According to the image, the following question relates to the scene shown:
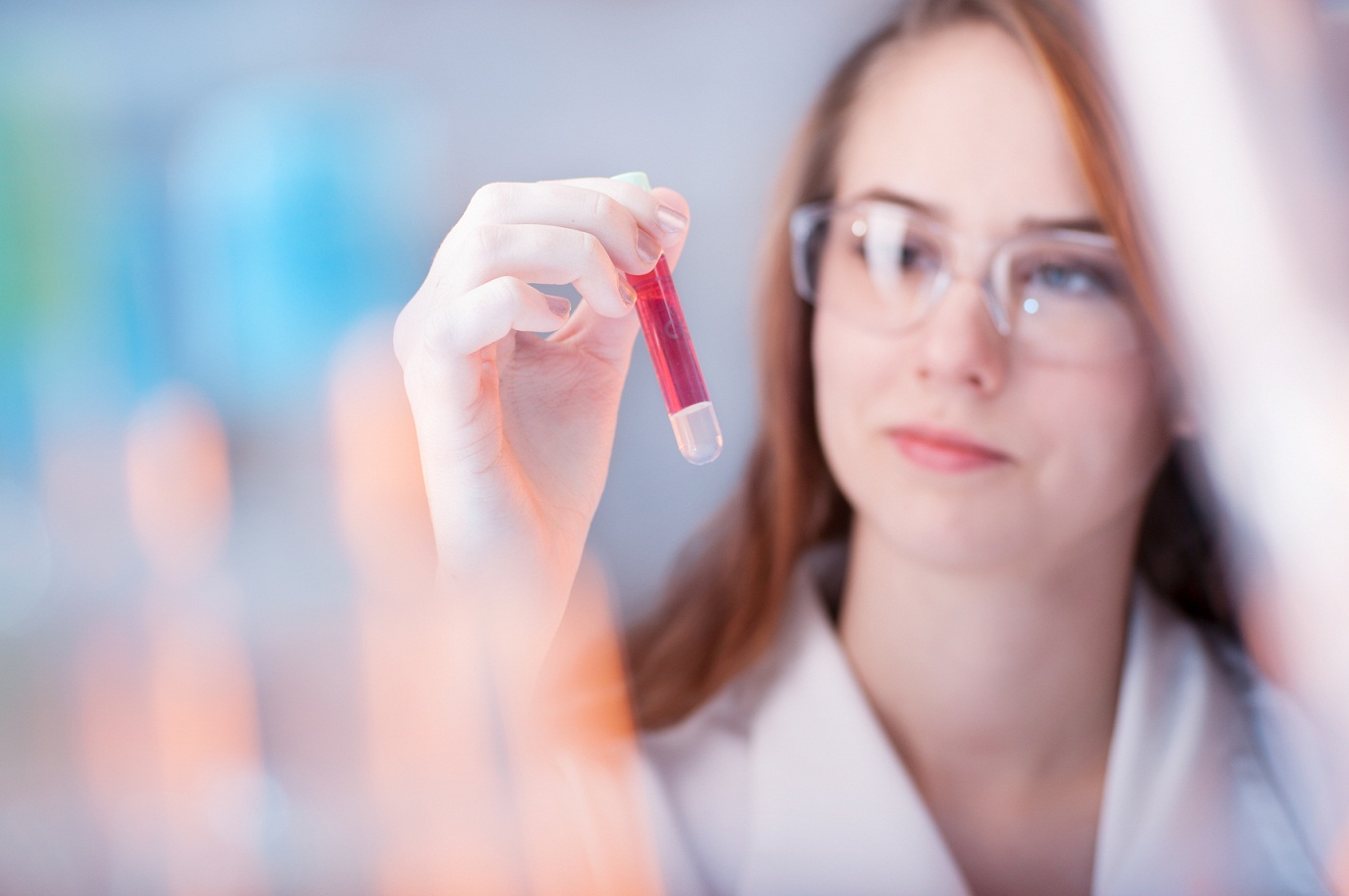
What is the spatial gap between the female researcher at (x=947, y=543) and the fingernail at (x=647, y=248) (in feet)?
0.16

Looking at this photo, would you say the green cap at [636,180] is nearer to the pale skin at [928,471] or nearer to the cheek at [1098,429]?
the pale skin at [928,471]

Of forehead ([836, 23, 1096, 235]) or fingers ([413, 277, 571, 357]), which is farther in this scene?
forehead ([836, 23, 1096, 235])

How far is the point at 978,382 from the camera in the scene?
3.05 feet

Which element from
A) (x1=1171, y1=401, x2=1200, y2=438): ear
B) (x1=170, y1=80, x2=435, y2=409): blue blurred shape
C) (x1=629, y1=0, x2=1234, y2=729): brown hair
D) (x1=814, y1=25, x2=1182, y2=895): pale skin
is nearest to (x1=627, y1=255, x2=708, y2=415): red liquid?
(x1=814, y1=25, x2=1182, y2=895): pale skin

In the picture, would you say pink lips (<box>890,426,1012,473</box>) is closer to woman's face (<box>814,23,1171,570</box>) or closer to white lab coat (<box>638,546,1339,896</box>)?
woman's face (<box>814,23,1171,570</box>)

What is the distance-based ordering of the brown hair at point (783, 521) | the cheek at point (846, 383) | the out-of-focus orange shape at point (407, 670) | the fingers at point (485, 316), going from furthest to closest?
the brown hair at point (783, 521) < the cheek at point (846, 383) < the out-of-focus orange shape at point (407, 670) < the fingers at point (485, 316)

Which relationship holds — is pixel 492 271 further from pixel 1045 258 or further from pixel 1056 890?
pixel 1056 890

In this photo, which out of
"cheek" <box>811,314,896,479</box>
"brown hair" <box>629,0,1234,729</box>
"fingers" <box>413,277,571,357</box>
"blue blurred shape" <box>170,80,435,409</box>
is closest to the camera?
"fingers" <box>413,277,571,357</box>

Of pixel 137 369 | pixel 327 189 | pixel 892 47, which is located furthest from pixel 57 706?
pixel 892 47

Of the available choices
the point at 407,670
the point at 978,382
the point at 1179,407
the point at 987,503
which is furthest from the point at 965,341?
the point at 407,670

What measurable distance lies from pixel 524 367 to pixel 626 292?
5.8 inches

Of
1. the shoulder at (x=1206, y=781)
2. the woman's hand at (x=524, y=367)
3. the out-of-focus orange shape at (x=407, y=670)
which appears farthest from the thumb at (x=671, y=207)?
the shoulder at (x=1206, y=781)

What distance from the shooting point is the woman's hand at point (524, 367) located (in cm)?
63

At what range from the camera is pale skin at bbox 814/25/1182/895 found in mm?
927
